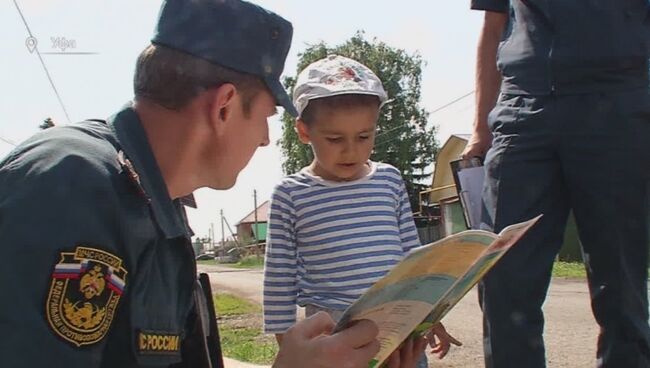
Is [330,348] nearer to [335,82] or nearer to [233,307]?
[335,82]

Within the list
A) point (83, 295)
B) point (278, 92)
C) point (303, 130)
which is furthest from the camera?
point (303, 130)

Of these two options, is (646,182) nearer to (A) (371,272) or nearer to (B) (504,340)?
(B) (504,340)

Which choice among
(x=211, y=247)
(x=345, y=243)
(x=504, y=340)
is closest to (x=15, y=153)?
(x=345, y=243)

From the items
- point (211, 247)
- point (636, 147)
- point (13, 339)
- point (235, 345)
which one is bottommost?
point (211, 247)

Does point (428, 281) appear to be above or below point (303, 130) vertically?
below

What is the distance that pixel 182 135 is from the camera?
5.10 ft

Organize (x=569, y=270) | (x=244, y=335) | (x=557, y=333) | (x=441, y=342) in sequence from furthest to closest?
(x=569, y=270) < (x=244, y=335) < (x=557, y=333) < (x=441, y=342)

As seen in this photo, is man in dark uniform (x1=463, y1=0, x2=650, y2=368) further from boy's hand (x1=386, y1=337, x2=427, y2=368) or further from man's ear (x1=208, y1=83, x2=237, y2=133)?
man's ear (x1=208, y1=83, x2=237, y2=133)

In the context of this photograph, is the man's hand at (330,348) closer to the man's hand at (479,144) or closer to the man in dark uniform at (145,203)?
the man in dark uniform at (145,203)

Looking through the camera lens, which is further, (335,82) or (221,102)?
(335,82)

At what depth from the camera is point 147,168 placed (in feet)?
4.93

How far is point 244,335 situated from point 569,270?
10.7 m

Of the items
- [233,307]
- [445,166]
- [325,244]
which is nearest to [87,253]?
[325,244]

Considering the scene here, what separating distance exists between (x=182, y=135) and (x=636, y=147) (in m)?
1.50
